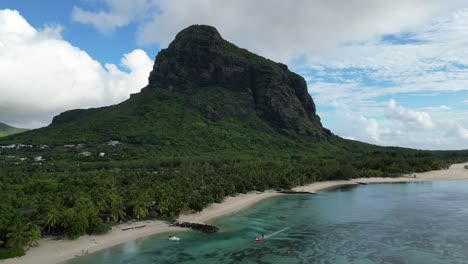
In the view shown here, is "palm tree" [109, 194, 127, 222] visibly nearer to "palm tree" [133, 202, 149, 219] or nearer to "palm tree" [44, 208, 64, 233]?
"palm tree" [133, 202, 149, 219]

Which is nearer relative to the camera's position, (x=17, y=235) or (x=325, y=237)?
(x=17, y=235)

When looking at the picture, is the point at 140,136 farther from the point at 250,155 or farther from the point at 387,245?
the point at 387,245

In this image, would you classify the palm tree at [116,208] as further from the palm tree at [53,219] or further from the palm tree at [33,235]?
the palm tree at [33,235]

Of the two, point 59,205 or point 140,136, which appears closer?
point 59,205

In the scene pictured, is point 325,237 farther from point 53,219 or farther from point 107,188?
point 107,188

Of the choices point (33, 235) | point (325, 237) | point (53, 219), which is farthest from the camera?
point (325, 237)

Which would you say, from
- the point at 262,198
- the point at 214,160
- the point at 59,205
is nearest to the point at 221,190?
the point at 262,198

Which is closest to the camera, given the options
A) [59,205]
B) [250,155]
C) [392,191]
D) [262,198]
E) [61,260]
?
[61,260]

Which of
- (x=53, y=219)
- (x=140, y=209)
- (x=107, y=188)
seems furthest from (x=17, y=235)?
(x=107, y=188)
